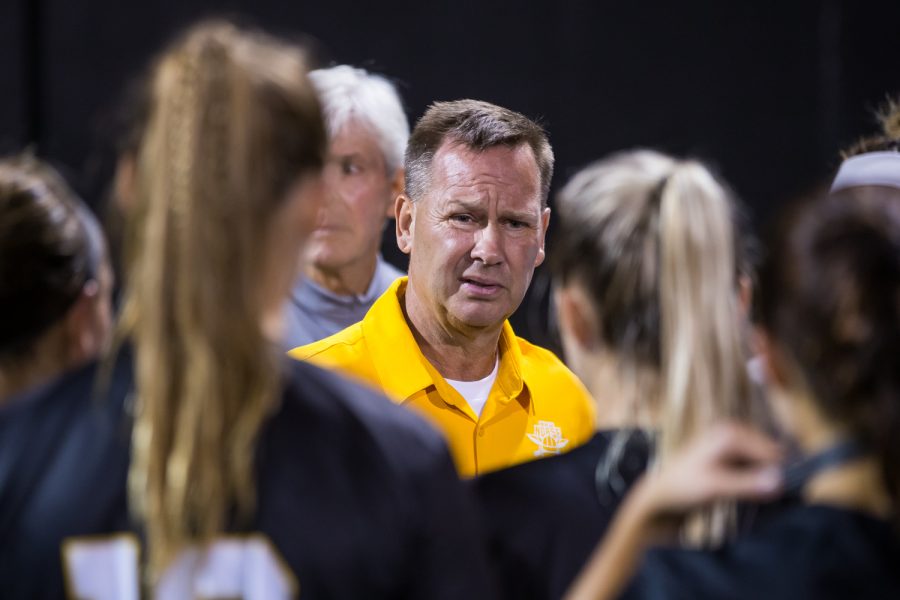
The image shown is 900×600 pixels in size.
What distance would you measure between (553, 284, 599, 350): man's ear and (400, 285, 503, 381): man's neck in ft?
3.21

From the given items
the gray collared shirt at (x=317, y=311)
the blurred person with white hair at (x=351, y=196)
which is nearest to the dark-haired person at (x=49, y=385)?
the gray collared shirt at (x=317, y=311)

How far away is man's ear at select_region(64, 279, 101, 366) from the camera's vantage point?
1279 millimetres

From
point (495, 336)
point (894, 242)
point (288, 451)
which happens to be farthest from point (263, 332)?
point (495, 336)

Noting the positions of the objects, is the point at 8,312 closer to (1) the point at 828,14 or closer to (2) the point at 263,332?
(2) the point at 263,332

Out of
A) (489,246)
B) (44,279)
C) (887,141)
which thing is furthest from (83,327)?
(887,141)

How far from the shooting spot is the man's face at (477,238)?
2.37 m

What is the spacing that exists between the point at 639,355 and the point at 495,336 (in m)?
1.13

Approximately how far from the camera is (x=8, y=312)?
1.23 m

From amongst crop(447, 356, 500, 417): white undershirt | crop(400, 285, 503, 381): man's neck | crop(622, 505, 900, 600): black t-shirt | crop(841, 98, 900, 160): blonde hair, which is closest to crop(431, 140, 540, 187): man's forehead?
crop(400, 285, 503, 381): man's neck

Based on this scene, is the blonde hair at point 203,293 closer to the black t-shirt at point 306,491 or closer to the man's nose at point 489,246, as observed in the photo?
the black t-shirt at point 306,491

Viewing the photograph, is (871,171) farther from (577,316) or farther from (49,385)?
(49,385)

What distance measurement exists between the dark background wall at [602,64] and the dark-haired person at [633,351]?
7.30ft

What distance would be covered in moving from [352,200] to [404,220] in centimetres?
49

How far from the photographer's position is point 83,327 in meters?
1.30
